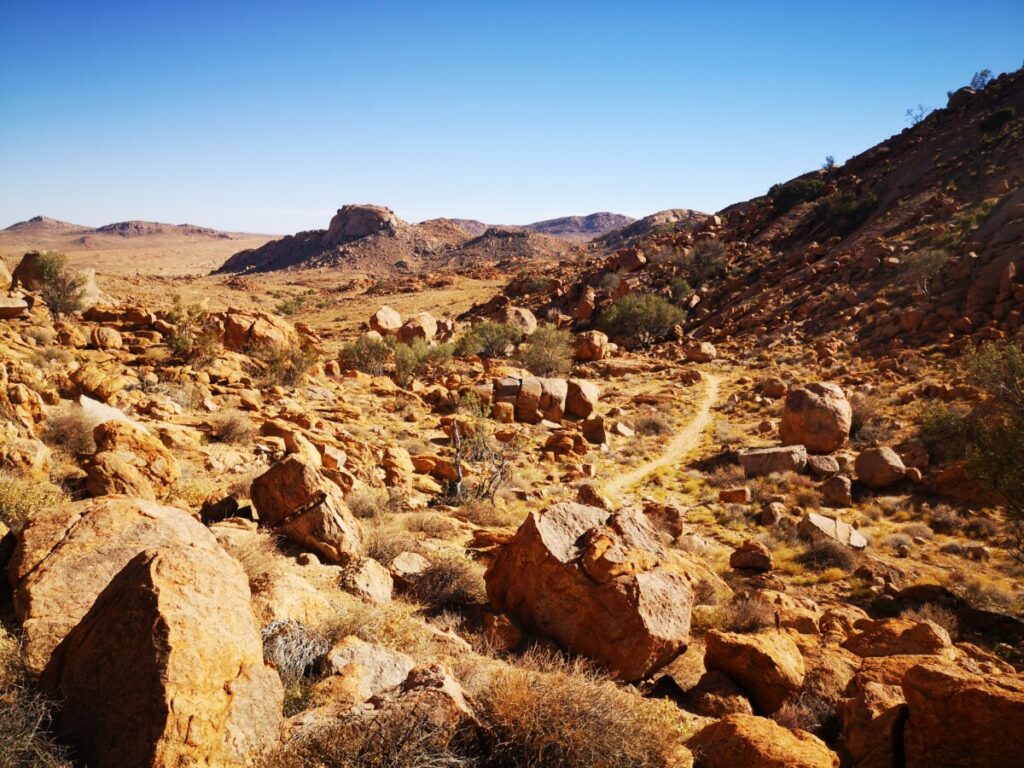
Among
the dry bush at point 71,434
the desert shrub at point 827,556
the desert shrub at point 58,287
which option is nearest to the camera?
the dry bush at point 71,434

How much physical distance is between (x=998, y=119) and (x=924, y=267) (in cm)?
2325

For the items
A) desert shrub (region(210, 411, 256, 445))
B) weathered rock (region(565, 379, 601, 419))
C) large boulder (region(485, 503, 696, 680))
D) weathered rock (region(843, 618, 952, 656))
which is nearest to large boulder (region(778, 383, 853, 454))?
weathered rock (region(565, 379, 601, 419))

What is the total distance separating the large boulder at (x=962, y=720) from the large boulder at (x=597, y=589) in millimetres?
2094

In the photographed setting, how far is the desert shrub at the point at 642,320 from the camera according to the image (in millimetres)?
34375

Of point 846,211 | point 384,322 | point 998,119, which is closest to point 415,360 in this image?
point 384,322

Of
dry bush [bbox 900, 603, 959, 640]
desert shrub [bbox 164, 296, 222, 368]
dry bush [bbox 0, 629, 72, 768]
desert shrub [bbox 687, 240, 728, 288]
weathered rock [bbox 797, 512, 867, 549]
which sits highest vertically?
desert shrub [bbox 687, 240, 728, 288]

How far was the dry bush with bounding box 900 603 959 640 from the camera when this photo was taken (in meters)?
8.03

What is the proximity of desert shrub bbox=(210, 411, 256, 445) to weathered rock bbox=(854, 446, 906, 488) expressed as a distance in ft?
47.6

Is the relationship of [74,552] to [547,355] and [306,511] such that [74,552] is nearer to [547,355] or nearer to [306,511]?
[306,511]

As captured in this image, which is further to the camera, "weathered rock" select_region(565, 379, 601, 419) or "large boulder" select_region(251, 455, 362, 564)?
"weathered rock" select_region(565, 379, 601, 419)

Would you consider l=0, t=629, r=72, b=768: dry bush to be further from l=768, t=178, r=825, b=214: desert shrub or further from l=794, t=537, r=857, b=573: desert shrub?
l=768, t=178, r=825, b=214: desert shrub

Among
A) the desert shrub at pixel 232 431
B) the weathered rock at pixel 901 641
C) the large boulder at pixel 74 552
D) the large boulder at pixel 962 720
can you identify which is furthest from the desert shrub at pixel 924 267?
the large boulder at pixel 74 552

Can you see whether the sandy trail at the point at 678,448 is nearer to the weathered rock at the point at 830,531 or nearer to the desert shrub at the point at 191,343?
the weathered rock at the point at 830,531

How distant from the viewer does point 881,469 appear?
13523 millimetres
